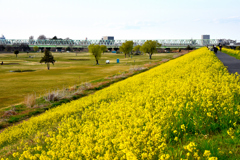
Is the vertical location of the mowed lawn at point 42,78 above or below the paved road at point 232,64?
below

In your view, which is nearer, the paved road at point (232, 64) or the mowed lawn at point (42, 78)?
the paved road at point (232, 64)

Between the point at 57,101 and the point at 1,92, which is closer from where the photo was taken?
the point at 57,101

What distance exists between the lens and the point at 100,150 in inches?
224

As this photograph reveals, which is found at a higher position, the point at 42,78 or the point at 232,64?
the point at 232,64

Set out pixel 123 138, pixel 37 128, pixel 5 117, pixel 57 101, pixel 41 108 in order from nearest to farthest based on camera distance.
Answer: pixel 123 138 < pixel 37 128 < pixel 5 117 < pixel 41 108 < pixel 57 101

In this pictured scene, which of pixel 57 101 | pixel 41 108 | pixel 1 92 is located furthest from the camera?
pixel 1 92

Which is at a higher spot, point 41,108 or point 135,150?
point 135,150

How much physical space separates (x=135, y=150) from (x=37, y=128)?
10290mm

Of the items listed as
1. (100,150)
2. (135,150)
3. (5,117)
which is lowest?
(5,117)

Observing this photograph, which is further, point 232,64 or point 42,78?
point 42,78

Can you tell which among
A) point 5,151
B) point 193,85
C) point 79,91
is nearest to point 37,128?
point 5,151

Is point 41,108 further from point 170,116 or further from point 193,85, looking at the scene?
point 170,116

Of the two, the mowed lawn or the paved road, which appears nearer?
the paved road

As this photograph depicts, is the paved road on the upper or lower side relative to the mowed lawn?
upper
